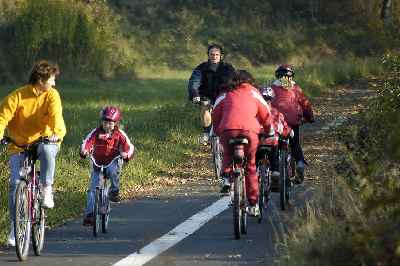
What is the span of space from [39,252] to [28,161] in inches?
34.0

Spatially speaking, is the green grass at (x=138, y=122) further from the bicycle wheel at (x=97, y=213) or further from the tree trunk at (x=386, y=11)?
the tree trunk at (x=386, y=11)

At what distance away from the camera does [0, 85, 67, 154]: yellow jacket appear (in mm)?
12148

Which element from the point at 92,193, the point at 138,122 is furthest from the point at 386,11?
the point at 92,193

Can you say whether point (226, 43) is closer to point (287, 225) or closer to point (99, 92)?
point (99, 92)

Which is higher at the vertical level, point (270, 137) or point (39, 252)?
point (270, 137)

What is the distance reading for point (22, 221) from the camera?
12.0m

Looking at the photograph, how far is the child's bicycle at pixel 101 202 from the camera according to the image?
13.6 metres

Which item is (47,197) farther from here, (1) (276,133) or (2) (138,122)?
(2) (138,122)

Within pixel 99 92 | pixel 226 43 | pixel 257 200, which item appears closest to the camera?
pixel 257 200

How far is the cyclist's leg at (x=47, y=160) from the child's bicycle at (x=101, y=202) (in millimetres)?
1349

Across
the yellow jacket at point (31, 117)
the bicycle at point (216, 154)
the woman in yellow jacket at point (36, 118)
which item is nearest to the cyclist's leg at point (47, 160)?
the woman in yellow jacket at point (36, 118)

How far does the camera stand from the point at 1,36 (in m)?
47.8

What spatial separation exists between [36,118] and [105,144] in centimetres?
189

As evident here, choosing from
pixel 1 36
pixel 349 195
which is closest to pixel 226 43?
pixel 1 36
